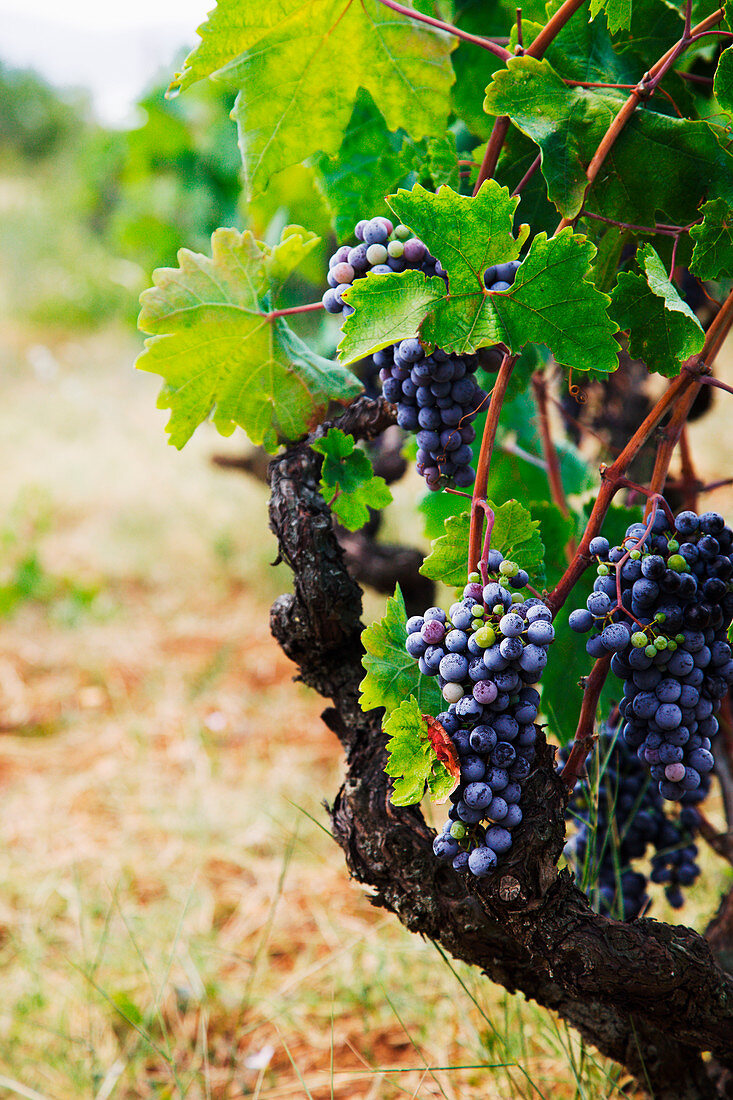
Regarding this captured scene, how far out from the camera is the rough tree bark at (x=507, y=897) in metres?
0.74

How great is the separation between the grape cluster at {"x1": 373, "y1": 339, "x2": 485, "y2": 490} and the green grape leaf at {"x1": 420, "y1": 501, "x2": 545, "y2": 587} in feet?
0.23

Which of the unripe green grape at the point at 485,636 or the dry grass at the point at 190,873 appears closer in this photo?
the unripe green grape at the point at 485,636

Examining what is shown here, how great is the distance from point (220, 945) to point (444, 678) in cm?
142

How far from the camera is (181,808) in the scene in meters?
2.36

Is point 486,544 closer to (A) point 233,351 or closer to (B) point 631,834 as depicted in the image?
(A) point 233,351

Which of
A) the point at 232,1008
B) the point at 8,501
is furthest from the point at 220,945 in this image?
the point at 8,501

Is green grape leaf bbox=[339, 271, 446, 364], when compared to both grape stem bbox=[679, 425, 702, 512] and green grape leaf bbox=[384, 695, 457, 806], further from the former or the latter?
grape stem bbox=[679, 425, 702, 512]

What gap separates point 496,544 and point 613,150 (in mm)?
382

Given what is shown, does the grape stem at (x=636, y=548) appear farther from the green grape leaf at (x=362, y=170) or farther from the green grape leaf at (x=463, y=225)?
the green grape leaf at (x=362, y=170)

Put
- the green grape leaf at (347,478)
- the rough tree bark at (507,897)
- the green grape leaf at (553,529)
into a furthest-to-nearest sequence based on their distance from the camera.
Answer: the green grape leaf at (553,529) < the green grape leaf at (347,478) < the rough tree bark at (507,897)

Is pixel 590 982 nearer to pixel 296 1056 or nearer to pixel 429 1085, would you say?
pixel 429 1085

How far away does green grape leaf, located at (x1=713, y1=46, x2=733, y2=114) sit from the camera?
2.26ft

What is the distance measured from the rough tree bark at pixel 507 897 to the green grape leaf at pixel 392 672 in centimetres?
11

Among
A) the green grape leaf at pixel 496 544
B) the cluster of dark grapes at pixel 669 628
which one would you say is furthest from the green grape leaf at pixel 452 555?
the cluster of dark grapes at pixel 669 628
